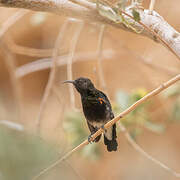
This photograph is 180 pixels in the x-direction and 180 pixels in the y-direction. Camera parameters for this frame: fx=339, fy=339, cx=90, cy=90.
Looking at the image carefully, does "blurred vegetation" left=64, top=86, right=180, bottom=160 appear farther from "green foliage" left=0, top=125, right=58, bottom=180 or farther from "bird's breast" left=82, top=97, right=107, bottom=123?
"green foliage" left=0, top=125, right=58, bottom=180

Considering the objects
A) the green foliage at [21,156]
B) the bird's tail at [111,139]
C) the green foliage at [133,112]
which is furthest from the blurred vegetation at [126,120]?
the green foliage at [21,156]

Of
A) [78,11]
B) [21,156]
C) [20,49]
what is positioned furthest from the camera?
[20,49]

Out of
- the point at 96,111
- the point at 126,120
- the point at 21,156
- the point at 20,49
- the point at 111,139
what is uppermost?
the point at 21,156

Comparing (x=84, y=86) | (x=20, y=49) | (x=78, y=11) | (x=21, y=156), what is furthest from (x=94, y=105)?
(x=20, y=49)

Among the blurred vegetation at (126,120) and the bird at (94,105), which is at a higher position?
the bird at (94,105)

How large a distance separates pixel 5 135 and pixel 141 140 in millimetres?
7015

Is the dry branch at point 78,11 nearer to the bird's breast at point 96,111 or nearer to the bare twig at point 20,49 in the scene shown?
the bird's breast at point 96,111

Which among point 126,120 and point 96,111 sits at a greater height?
point 96,111

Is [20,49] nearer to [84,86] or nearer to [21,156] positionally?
[84,86]

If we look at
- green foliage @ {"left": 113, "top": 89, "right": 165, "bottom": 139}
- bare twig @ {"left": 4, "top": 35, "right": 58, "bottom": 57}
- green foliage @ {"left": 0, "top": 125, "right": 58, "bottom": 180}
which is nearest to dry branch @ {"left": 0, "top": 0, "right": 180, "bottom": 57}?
green foliage @ {"left": 0, "top": 125, "right": 58, "bottom": 180}

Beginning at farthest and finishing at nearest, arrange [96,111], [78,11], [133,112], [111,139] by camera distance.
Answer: [133,112], [111,139], [96,111], [78,11]

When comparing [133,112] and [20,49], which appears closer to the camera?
[133,112]

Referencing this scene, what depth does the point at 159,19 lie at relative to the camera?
1975mm

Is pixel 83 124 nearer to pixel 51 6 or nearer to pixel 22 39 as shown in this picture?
pixel 51 6
